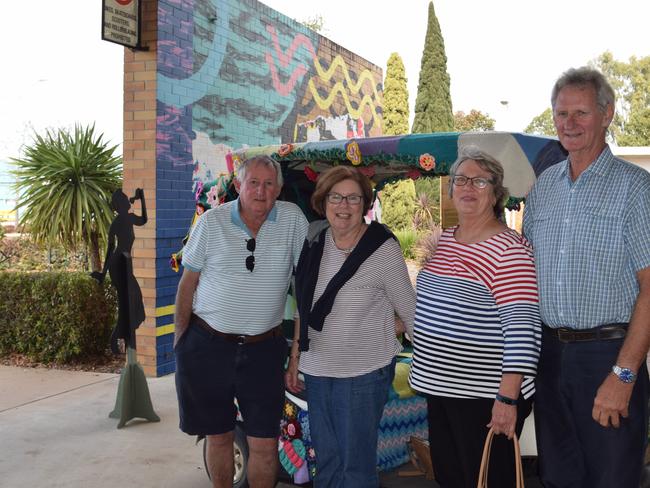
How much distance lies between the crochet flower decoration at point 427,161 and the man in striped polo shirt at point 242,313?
1.06 meters

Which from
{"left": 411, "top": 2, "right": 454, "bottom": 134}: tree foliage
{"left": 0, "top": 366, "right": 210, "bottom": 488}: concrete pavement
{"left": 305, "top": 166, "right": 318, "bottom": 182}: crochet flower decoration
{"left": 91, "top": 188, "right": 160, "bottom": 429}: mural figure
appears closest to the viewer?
{"left": 0, "top": 366, "right": 210, "bottom": 488}: concrete pavement

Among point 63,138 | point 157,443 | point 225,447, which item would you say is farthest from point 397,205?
point 225,447

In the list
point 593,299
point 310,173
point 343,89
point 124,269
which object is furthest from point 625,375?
point 343,89

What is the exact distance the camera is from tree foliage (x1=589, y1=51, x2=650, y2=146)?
186 feet

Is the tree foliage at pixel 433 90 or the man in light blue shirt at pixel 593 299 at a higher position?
the tree foliage at pixel 433 90

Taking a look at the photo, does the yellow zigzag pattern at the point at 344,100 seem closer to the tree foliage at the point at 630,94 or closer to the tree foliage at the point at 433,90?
the tree foliage at the point at 433,90

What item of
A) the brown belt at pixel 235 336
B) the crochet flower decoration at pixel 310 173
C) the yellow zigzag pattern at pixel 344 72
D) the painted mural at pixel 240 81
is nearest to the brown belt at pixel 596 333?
the brown belt at pixel 235 336

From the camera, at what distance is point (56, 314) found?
7559 mm

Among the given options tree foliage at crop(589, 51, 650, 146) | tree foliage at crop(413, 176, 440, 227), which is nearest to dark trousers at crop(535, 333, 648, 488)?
tree foliage at crop(413, 176, 440, 227)

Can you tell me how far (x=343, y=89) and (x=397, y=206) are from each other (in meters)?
7.60

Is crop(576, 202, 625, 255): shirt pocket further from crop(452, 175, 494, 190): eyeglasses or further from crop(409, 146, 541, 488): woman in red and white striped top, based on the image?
crop(452, 175, 494, 190): eyeglasses

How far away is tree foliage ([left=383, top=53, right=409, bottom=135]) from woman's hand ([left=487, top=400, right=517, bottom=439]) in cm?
1855

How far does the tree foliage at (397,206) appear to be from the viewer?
2023 cm

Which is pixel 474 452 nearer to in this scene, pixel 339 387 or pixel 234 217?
pixel 339 387
